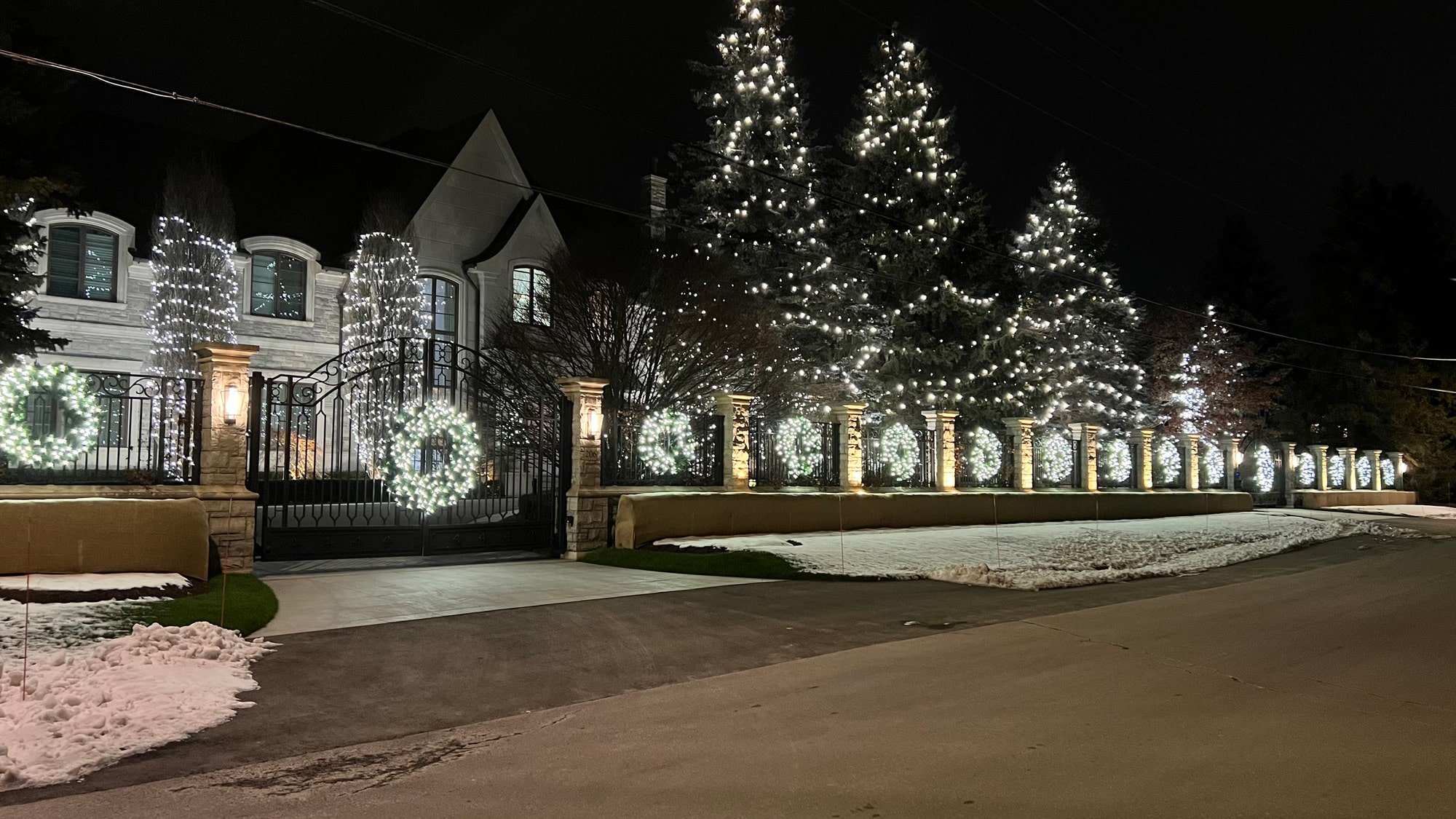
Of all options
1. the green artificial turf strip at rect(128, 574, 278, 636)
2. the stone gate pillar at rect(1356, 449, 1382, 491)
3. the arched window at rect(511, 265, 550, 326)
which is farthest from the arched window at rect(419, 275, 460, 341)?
the stone gate pillar at rect(1356, 449, 1382, 491)

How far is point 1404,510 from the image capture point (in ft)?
124

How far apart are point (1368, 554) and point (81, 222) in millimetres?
30144

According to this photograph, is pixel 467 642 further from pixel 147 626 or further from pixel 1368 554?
pixel 1368 554

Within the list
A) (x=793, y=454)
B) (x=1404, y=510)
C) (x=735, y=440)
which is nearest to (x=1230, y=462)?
(x=1404, y=510)

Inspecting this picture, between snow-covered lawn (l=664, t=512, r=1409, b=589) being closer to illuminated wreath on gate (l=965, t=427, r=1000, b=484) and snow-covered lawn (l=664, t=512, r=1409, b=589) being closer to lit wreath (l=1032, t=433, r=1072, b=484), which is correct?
illuminated wreath on gate (l=965, t=427, r=1000, b=484)

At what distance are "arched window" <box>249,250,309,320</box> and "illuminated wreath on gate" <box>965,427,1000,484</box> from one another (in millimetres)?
18543

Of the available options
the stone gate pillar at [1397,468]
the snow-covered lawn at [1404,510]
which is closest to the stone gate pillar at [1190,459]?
the snow-covered lawn at [1404,510]

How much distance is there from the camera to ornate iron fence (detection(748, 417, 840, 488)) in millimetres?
19391

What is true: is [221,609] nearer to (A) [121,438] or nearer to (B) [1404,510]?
(A) [121,438]

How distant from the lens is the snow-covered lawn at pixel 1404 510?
116 feet

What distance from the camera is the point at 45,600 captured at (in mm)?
9906

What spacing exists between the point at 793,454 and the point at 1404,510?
103 ft

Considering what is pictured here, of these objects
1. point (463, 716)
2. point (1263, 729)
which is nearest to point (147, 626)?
point (463, 716)

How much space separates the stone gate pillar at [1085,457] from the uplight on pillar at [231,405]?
22.8 m
